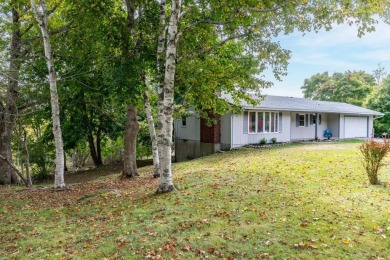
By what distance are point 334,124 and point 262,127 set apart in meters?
9.90

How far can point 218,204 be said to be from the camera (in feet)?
22.4

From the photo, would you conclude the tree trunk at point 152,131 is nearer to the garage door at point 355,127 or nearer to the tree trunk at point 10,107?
the tree trunk at point 10,107

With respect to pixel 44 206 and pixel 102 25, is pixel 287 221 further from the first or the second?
pixel 102 25

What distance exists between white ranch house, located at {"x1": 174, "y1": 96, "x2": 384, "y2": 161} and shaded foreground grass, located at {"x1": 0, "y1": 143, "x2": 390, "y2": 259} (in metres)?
9.75

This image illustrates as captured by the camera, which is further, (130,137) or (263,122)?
(263,122)

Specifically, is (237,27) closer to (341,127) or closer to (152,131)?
(152,131)

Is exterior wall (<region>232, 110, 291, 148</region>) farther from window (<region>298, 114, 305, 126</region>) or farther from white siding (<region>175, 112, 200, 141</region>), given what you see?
white siding (<region>175, 112, 200, 141</region>)

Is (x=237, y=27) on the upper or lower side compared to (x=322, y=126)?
upper

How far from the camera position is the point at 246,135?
19.6 m

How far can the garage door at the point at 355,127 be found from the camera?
88.0 ft

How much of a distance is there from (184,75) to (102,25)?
3.27 meters

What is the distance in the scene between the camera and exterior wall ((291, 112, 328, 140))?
23.0 metres

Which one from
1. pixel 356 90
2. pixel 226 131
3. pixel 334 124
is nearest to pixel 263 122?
pixel 226 131

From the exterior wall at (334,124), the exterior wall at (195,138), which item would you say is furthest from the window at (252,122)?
the exterior wall at (334,124)
